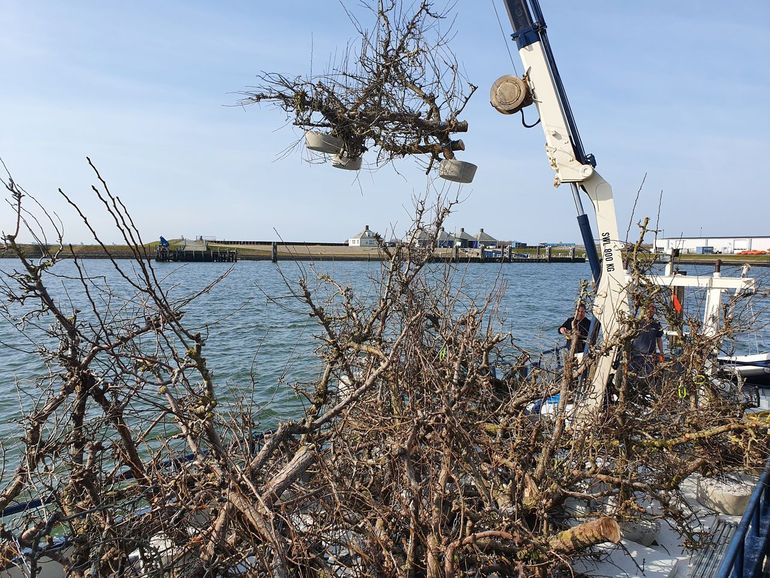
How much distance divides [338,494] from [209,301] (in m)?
31.1

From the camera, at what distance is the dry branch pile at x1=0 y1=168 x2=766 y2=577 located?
3.74 meters

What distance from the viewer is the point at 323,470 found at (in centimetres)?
415

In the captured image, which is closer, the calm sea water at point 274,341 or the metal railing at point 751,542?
the metal railing at point 751,542

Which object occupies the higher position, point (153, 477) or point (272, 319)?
point (153, 477)

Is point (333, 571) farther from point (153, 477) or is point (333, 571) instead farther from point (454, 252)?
point (454, 252)

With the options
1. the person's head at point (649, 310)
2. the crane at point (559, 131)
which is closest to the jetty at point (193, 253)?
the crane at point (559, 131)

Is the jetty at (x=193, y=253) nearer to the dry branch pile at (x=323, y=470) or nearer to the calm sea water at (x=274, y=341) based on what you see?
the calm sea water at (x=274, y=341)

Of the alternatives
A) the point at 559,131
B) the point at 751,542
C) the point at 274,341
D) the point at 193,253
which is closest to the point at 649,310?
the point at 751,542

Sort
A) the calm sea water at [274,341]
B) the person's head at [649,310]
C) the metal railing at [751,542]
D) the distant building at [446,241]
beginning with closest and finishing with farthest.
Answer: the metal railing at [751,542] → the person's head at [649,310] → the distant building at [446,241] → the calm sea water at [274,341]

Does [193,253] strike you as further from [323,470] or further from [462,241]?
[323,470]

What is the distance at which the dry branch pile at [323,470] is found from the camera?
374 centimetres

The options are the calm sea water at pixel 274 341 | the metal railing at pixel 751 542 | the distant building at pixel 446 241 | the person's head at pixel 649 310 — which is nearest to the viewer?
the metal railing at pixel 751 542

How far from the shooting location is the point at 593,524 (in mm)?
3861

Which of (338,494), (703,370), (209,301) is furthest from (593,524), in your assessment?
(209,301)
